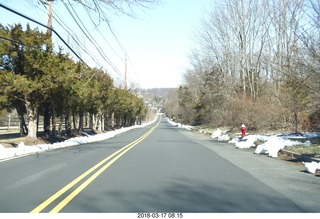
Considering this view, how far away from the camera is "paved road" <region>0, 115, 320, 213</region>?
22.4ft

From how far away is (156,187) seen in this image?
8.66 m

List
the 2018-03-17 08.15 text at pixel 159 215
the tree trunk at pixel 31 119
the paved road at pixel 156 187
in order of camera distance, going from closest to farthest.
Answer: the 2018-03-17 08.15 text at pixel 159 215 < the paved road at pixel 156 187 < the tree trunk at pixel 31 119

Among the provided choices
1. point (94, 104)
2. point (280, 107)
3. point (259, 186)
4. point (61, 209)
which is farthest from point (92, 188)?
point (94, 104)

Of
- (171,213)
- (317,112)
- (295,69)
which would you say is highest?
(295,69)

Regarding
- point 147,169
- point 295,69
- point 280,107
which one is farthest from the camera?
point 280,107

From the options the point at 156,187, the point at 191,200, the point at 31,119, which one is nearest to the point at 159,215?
the point at 191,200

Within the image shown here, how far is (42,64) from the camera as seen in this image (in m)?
22.4

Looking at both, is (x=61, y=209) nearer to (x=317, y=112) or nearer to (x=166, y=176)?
(x=166, y=176)

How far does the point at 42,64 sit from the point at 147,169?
1323cm

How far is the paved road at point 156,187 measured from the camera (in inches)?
269

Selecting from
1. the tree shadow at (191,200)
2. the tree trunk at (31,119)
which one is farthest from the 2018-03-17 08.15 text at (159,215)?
the tree trunk at (31,119)

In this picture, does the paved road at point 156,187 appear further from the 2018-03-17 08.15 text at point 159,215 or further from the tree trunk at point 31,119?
the tree trunk at point 31,119

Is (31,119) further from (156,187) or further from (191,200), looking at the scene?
(191,200)

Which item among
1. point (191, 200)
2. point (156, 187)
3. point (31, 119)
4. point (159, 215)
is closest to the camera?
point (159, 215)
